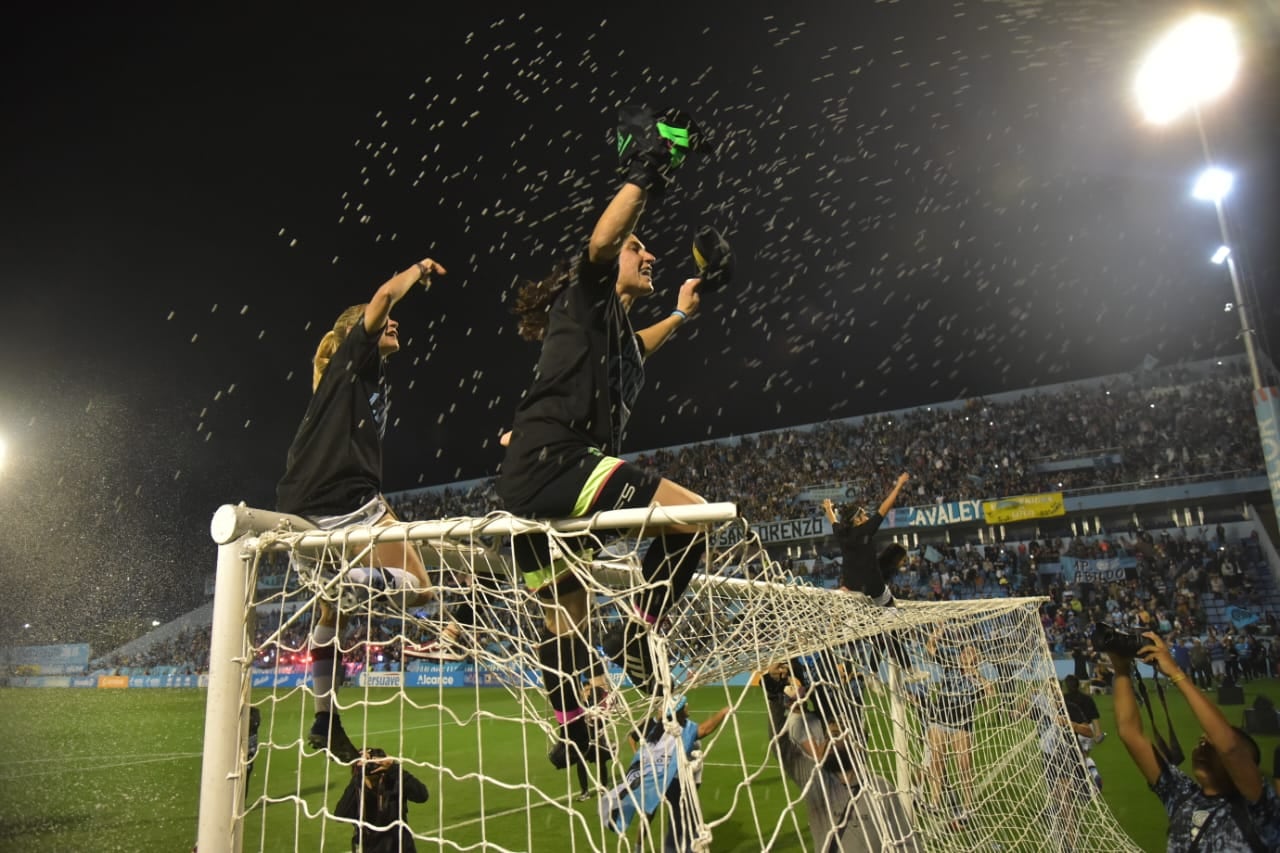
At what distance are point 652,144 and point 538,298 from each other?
99 cm

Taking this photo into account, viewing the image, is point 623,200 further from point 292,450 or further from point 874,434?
point 874,434

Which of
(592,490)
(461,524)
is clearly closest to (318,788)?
(461,524)

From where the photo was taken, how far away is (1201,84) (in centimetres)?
902

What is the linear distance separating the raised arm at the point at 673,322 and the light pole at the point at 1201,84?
7421 millimetres

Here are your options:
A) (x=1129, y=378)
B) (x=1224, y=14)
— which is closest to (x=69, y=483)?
(x=1224, y=14)

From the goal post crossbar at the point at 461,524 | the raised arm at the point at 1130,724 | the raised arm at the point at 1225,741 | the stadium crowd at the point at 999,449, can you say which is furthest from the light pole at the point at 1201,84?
the stadium crowd at the point at 999,449

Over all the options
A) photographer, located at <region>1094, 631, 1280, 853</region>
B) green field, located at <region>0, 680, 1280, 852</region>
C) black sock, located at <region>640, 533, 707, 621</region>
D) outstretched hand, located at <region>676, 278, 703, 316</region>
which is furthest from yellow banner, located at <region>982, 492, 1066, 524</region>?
black sock, located at <region>640, 533, 707, 621</region>

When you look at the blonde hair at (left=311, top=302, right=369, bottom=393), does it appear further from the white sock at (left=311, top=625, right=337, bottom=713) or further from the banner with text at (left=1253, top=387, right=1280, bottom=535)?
the banner with text at (left=1253, top=387, right=1280, bottom=535)

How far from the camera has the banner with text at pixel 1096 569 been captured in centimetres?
1922

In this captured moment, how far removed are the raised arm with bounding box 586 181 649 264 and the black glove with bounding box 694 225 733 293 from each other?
996 mm

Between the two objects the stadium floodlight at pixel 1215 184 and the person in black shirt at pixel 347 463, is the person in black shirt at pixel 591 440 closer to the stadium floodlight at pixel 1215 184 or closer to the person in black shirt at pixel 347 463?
the person in black shirt at pixel 347 463

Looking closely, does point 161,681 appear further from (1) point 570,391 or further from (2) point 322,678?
(1) point 570,391

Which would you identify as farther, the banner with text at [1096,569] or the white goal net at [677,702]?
the banner with text at [1096,569]

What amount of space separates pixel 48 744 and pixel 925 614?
16690 mm
